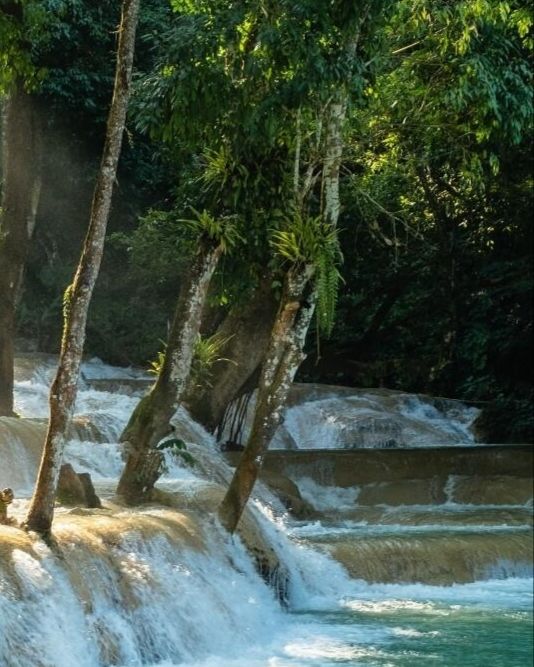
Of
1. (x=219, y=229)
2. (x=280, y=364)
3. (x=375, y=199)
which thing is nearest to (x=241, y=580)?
(x=280, y=364)

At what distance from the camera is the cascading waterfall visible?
34.9ft

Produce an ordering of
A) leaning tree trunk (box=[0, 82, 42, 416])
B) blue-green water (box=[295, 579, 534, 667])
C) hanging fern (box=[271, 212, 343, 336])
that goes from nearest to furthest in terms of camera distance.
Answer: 1. blue-green water (box=[295, 579, 534, 667])
2. hanging fern (box=[271, 212, 343, 336])
3. leaning tree trunk (box=[0, 82, 42, 416])

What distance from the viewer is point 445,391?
2802cm

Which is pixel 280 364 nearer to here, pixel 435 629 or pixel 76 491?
pixel 76 491

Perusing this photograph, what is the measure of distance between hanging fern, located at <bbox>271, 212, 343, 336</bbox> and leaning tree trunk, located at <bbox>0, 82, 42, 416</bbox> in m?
5.59

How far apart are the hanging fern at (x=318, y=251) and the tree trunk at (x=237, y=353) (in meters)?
5.67

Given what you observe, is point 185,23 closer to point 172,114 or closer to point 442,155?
point 172,114

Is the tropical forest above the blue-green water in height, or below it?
above

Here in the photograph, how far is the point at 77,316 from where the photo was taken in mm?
11367

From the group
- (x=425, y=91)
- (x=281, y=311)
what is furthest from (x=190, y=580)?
(x=425, y=91)

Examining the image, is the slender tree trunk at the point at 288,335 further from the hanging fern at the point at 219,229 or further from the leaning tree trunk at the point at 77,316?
the leaning tree trunk at the point at 77,316

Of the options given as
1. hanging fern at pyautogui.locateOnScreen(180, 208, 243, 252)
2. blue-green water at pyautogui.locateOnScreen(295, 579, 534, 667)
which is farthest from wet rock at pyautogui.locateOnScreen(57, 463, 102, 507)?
hanging fern at pyautogui.locateOnScreen(180, 208, 243, 252)

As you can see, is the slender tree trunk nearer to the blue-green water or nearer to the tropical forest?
the tropical forest

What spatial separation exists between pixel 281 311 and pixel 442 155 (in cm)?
786
